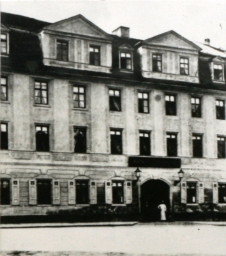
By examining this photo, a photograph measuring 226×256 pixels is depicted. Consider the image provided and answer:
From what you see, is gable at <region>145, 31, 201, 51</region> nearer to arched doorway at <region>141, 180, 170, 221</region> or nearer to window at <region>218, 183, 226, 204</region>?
window at <region>218, 183, 226, 204</region>

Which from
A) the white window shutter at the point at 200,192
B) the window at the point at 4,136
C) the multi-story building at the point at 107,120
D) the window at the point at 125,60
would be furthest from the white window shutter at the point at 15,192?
the white window shutter at the point at 200,192

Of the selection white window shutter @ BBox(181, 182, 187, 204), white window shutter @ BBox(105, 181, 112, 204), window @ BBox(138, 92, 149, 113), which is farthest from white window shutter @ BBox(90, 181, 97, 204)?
window @ BBox(138, 92, 149, 113)

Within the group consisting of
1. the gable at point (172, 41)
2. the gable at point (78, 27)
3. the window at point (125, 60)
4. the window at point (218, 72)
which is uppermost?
the gable at point (78, 27)

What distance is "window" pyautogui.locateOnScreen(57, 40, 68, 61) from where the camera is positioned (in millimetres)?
8961

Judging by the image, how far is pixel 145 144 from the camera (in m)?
9.68

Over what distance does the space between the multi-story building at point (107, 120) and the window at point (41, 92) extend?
2 cm

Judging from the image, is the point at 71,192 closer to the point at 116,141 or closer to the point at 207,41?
the point at 116,141

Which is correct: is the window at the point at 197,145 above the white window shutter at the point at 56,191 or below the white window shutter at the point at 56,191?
above

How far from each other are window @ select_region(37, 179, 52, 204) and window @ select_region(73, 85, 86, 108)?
50.8 inches

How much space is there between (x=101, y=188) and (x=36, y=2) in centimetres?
305

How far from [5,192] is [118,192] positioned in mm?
2001

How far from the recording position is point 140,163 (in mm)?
9820

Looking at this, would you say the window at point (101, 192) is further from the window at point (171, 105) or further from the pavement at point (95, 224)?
the window at point (171, 105)

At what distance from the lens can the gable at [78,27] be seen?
26.0ft
